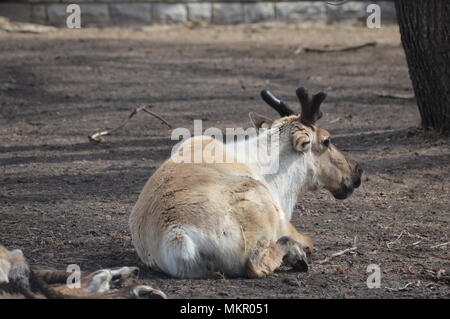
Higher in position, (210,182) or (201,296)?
(210,182)

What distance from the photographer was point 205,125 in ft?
33.0

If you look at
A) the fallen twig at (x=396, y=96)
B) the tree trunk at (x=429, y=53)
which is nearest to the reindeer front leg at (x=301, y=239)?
the tree trunk at (x=429, y=53)

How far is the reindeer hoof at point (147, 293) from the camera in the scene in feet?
15.9

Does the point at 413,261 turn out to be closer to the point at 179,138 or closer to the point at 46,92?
the point at 179,138

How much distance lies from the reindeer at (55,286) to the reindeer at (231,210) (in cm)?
42

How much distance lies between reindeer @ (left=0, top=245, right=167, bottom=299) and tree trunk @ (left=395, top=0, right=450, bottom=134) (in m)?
4.62

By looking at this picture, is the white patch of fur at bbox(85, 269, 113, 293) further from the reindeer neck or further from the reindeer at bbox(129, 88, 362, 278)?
the reindeer neck

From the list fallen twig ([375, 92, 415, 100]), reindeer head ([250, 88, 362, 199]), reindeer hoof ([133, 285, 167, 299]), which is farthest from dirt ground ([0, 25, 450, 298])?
reindeer head ([250, 88, 362, 199])

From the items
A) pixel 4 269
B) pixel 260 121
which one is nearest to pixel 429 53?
pixel 260 121

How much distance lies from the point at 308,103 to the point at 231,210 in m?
1.08
